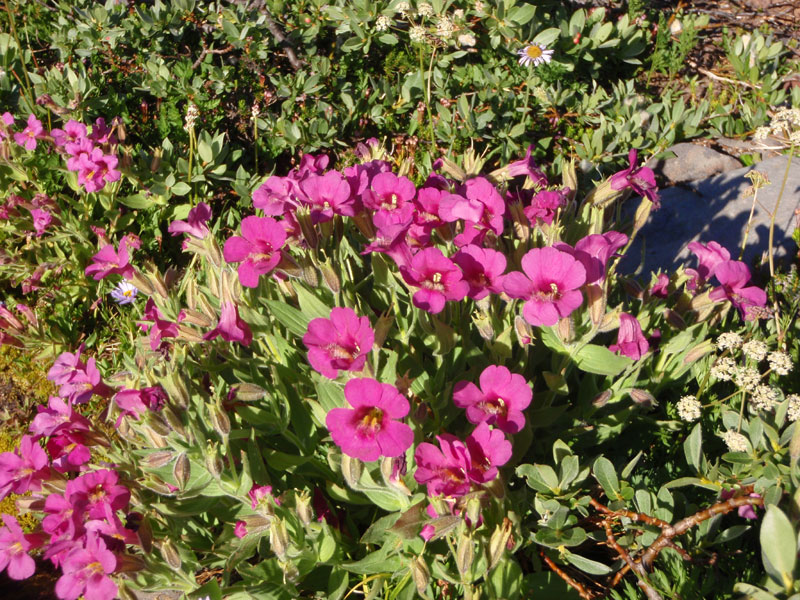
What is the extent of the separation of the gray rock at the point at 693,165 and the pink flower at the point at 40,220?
301 centimetres

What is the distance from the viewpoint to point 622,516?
187 centimetres

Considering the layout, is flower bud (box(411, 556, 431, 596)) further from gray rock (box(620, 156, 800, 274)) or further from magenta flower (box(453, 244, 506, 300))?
gray rock (box(620, 156, 800, 274))

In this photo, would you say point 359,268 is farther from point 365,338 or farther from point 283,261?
point 365,338

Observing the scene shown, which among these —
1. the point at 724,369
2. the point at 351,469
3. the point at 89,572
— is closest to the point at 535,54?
the point at 724,369

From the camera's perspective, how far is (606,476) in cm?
189

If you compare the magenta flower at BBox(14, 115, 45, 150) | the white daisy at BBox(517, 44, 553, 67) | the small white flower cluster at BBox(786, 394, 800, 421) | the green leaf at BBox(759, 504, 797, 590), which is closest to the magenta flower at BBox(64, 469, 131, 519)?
the green leaf at BBox(759, 504, 797, 590)

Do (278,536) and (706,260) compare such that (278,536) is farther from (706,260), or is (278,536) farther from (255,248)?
(706,260)

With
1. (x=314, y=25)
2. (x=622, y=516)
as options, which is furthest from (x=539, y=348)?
(x=314, y=25)

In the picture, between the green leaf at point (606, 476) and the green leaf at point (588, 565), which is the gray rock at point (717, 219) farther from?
the green leaf at point (588, 565)

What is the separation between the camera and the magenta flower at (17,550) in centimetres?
176

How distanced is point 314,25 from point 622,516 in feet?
10.6

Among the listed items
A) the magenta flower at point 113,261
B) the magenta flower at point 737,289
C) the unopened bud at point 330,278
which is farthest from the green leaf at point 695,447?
the magenta flower at point 113,261

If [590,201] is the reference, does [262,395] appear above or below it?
below

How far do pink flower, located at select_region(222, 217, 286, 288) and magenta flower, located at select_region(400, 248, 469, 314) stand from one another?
1.18ft
